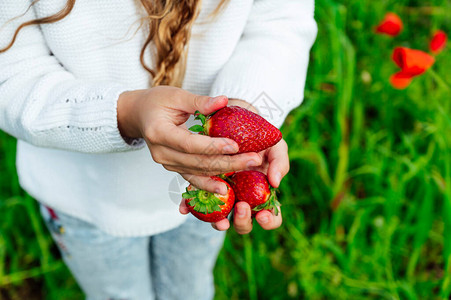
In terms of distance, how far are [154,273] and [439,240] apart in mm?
839

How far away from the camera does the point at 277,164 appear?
56 centimetres

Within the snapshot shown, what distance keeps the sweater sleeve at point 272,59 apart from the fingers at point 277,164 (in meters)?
0.08

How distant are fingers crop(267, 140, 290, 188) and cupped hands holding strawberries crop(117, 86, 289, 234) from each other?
0.05 meters

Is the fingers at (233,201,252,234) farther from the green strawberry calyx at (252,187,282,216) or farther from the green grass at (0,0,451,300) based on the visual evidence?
the green grass at (0,0,451,300)

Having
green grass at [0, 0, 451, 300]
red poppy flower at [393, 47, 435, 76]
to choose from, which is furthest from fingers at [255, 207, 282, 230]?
red poppy flower at [393, 47, 435, 76]

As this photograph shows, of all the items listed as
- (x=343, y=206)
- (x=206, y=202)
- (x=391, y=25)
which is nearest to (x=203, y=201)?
(x=206, y=202)

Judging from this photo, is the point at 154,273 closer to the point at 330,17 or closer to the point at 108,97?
the point at 108,97

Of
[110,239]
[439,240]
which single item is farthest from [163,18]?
[439,240]

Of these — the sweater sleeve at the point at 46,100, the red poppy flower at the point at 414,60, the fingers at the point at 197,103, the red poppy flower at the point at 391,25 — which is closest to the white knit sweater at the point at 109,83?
the sweater sleeve at the point at 46,100

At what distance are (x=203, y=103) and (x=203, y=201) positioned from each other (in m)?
0.15

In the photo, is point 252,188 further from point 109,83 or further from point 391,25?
point 391,25

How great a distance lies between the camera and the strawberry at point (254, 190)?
55 centimetres

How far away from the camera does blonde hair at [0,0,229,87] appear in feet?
1.84

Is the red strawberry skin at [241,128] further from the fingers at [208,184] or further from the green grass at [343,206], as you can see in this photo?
the green grass at [343,206]
